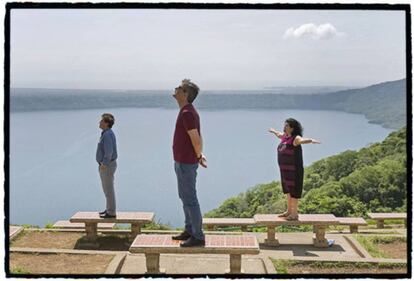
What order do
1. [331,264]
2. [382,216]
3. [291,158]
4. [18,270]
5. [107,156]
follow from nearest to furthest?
[18,270], [331,264], [291,158], [107,156], [382,216]

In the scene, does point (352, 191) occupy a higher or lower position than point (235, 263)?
higher

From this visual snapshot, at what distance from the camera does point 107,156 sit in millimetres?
9836

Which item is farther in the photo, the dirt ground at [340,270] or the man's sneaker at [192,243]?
the dirt ground at [340,270]

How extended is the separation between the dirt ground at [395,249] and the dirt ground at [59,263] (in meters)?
3.59

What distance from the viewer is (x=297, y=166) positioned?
9.72 metres

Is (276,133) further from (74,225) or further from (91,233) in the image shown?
(74,225)

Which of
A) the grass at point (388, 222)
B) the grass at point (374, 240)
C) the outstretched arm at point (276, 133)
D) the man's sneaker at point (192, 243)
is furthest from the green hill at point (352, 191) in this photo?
the man's sneaker at point (192, 243)

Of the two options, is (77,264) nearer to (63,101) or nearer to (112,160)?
(112,160)

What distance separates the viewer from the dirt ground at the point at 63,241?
10086 mm

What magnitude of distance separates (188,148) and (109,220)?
8.88ft

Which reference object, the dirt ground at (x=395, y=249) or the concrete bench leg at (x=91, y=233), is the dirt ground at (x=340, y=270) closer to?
the dirt ground at (x=395, y=249)

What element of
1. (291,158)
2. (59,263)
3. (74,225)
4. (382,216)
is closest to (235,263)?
(291,158)

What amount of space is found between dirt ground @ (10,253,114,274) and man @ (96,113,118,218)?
3.93 feet

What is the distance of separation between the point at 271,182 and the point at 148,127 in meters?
2.63
